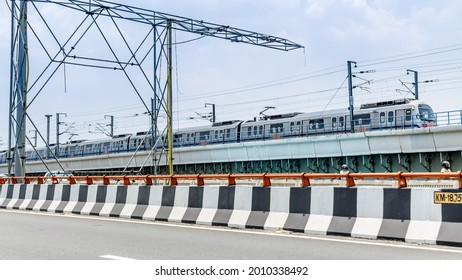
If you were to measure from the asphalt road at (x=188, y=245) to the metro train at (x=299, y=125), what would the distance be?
18.9 meters

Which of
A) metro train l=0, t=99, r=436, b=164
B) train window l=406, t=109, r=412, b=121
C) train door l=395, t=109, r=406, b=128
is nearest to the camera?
train window l=406, t=109, r=412, b=121

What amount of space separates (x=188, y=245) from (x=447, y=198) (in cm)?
362

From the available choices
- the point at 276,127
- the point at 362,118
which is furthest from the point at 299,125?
the point at 362,118

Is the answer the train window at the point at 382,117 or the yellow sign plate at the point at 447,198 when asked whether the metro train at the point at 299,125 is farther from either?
the yellow sign plate at the point at 447,198

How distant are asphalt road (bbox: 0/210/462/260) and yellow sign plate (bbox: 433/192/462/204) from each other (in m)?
0.70

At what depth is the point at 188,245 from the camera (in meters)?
8.48

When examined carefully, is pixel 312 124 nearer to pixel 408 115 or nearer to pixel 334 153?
pixel 334 153

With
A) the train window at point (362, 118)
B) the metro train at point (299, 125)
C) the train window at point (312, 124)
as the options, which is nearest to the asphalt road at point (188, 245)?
the metro train at point (299, 125)

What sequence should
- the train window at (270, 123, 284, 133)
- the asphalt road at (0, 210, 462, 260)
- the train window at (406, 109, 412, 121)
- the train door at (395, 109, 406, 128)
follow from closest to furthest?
the asphalt road at (0, 210, 462, 260)
the train window at (406, 109, 412, 121)
the train door at (395, 109, 406, 128)
the train window at (270, 123, 284, 133)

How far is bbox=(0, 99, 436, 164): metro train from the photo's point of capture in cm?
3894

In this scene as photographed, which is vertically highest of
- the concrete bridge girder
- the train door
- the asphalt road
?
the train door

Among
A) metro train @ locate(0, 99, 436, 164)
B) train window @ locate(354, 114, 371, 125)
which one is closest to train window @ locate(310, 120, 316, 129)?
metro train @ locate(0, 99, 436, 164)

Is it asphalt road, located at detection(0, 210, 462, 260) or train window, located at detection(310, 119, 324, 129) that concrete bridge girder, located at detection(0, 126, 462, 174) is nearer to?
train window, located at detection(310, 119, 324, 129)
